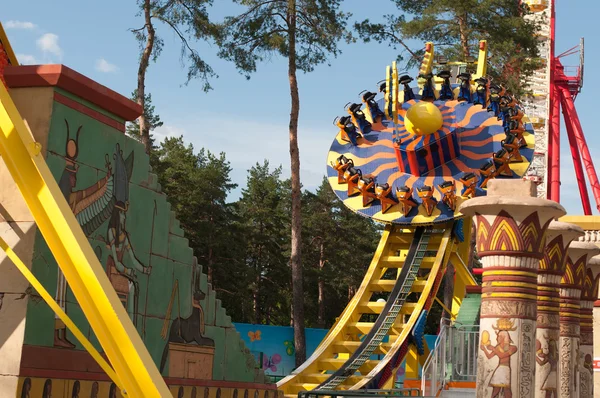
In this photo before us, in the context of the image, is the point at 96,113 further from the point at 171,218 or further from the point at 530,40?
the point at 530,40

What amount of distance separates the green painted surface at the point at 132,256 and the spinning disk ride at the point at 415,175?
10.1 meters

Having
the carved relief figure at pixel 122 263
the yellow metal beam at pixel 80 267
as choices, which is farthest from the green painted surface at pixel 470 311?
the yellow metal beam at pixel 80 267

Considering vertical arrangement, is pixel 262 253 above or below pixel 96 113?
above

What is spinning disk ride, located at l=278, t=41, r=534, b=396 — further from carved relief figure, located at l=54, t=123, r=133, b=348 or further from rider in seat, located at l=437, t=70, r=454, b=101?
carved relief figure, located at l=54, t=123, r=133, b=348

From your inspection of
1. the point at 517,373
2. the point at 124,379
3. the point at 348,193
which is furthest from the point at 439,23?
the point at 124,379

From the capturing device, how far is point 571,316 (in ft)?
55.3

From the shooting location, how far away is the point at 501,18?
3134 centimetres

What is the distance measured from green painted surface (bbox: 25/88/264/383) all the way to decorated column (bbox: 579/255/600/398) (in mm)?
7718

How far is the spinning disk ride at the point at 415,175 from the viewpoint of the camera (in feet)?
75.5

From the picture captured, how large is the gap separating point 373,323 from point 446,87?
693 centimetres

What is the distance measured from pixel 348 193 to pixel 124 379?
19.2m

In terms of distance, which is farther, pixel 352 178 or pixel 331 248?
pixel 331 248

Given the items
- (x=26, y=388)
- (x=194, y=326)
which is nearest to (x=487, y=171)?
(x=194, y=326)

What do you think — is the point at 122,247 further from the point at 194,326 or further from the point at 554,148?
the point at 554,148
